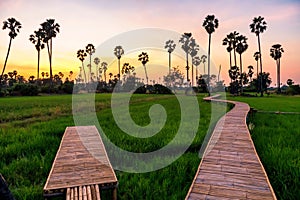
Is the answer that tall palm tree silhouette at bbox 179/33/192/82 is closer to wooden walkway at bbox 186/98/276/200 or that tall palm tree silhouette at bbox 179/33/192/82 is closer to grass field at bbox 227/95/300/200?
grass field at bbox 227/95/300/200

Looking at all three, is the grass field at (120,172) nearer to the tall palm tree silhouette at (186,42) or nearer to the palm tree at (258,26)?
the palm tree at (258,26)

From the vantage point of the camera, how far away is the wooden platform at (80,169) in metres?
3.71

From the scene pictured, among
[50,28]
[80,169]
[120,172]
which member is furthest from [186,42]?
[80,169]

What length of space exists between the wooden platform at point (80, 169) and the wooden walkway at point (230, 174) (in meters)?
1.33

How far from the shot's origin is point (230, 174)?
13.0ft

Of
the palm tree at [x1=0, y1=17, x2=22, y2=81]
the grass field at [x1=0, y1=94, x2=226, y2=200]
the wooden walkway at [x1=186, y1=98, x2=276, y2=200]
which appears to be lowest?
the grass field at [x1=0, y1=94, x2=226, y2=200]

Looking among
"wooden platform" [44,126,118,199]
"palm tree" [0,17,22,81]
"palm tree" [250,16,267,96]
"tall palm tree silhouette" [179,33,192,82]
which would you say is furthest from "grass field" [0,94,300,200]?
"tall palm tree silhouette" [179,33,192,82]

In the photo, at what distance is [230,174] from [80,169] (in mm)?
2427

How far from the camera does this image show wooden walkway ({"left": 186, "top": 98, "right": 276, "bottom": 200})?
10.9 ft

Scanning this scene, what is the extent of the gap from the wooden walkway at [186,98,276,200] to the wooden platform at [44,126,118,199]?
4.38 ft

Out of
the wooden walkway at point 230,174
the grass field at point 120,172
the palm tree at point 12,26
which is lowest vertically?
the grass field at point 120,172

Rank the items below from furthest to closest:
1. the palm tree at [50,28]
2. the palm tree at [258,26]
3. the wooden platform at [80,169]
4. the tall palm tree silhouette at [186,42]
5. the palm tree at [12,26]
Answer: the tall palm tree silhouette at [186,42], the palm tree at [50,28], the palm tree at [258,26], the palm tree at [12,26], the wooden platform at [80,169]

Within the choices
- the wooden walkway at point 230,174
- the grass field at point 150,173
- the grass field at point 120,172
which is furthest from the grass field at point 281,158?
the grass field at point 120,172

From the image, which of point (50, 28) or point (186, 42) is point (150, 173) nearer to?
point (50, 28)
